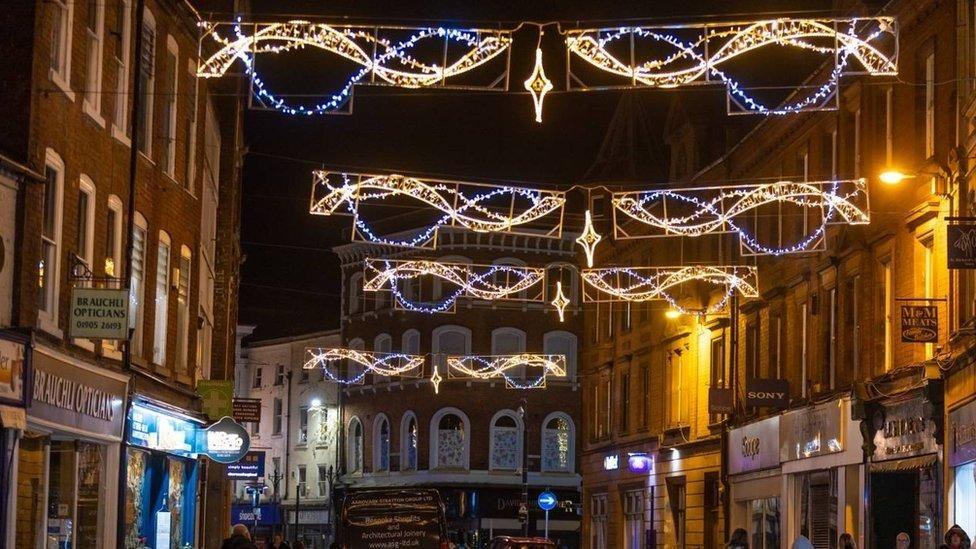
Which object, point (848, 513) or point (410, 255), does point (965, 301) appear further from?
point (410, 255)

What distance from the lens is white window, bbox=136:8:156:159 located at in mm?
25766

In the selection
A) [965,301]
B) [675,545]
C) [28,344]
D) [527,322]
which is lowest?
[675,545]

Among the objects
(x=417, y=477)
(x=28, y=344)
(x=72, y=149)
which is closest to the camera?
(x=28, y=344)

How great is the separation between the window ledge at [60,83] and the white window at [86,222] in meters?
1.28

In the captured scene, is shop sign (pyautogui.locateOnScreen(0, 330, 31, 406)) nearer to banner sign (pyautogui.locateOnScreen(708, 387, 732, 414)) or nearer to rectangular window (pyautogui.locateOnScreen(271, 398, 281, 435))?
banner sign (pyautogui.locateOnScreen(708, 387, 732, 414))

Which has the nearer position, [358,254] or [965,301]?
[965,301]

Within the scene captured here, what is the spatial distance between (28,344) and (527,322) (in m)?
56.9

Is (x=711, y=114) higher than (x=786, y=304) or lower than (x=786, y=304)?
higher

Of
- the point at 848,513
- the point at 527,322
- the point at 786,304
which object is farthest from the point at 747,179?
the point at 527,322

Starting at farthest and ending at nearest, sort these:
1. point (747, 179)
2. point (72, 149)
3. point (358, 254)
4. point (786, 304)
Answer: point (358, 254) → point (747, 179) → point (786, 304) → point (72, 149)

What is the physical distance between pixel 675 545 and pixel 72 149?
30.2 meters

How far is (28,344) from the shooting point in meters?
19.1

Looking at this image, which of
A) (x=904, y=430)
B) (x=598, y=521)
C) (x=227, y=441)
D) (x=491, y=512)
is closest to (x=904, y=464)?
(x=904, y=430)

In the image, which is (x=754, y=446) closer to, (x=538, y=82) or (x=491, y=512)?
(x=538, y=82)
